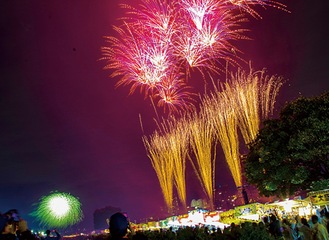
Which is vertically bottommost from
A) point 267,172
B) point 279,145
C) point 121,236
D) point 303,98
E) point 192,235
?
point 192,235

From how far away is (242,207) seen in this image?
18.6 meters

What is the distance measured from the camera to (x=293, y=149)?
2052cm

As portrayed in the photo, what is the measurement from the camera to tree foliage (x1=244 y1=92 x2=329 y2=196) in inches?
775

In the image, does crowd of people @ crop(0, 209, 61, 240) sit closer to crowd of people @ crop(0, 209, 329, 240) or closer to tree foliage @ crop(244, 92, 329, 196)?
crowd of people @ crop(0, 209, 329, 240)

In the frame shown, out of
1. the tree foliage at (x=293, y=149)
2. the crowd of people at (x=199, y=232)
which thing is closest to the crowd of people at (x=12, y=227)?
the crowd of people at (x=199, y=232)

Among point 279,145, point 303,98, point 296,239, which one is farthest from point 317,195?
point 303,98

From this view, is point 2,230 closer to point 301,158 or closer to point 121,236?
point 121,236

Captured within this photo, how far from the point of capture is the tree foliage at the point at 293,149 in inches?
775

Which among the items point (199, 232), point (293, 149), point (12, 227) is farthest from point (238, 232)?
point (293, 149)

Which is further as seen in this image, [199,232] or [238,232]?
[199,232]

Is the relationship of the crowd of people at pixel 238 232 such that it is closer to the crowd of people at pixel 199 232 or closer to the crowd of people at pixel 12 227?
the crowd of people at pixel 199 232

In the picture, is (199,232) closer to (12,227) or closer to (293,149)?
(12,227)

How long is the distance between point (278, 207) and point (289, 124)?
5.79 metres

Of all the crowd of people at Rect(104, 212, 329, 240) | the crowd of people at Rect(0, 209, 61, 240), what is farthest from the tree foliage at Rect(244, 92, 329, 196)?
the crowd of people at Rect(0, 209, 61, 240)
